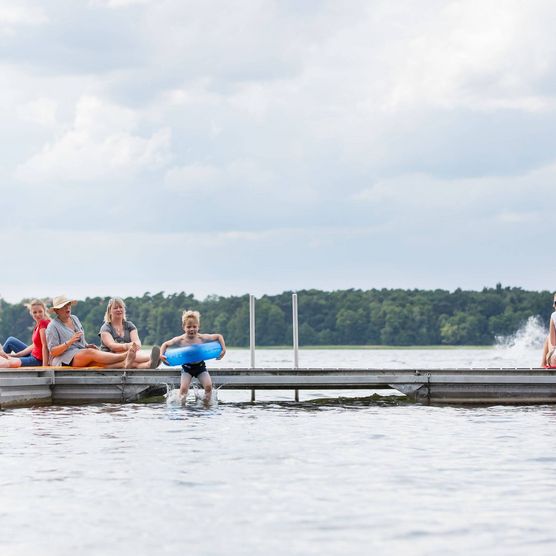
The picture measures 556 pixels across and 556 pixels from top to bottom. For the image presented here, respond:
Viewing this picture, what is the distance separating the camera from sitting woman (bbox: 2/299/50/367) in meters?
16.2

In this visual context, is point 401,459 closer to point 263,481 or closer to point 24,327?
point 263,481

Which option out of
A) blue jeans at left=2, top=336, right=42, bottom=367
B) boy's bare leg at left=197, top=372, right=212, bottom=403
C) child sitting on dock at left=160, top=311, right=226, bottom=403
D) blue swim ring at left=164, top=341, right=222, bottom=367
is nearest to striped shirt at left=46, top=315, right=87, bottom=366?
blue jeans at left=2, top=336, right=42, bottom=367

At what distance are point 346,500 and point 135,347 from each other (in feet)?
26.1

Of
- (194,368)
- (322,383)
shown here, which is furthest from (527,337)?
(194,368)

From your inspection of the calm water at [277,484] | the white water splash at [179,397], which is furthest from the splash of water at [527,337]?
the calm water at [277,484]

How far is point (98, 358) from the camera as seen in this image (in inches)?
640

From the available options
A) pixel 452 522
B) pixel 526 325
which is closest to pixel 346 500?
pixel 452 522

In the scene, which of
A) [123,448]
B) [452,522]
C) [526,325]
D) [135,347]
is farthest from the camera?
[526,325]

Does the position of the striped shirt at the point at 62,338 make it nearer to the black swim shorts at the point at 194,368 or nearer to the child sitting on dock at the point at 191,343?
the child sitting on dock at the point at 191,343

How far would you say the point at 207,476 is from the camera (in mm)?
9734

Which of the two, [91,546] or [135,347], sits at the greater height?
[135,347]

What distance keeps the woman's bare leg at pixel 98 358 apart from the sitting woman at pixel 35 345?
1.56ft

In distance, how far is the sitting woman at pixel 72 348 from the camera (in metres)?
15.8

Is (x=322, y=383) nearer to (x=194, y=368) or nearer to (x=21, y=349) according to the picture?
(x=194, y=368)
